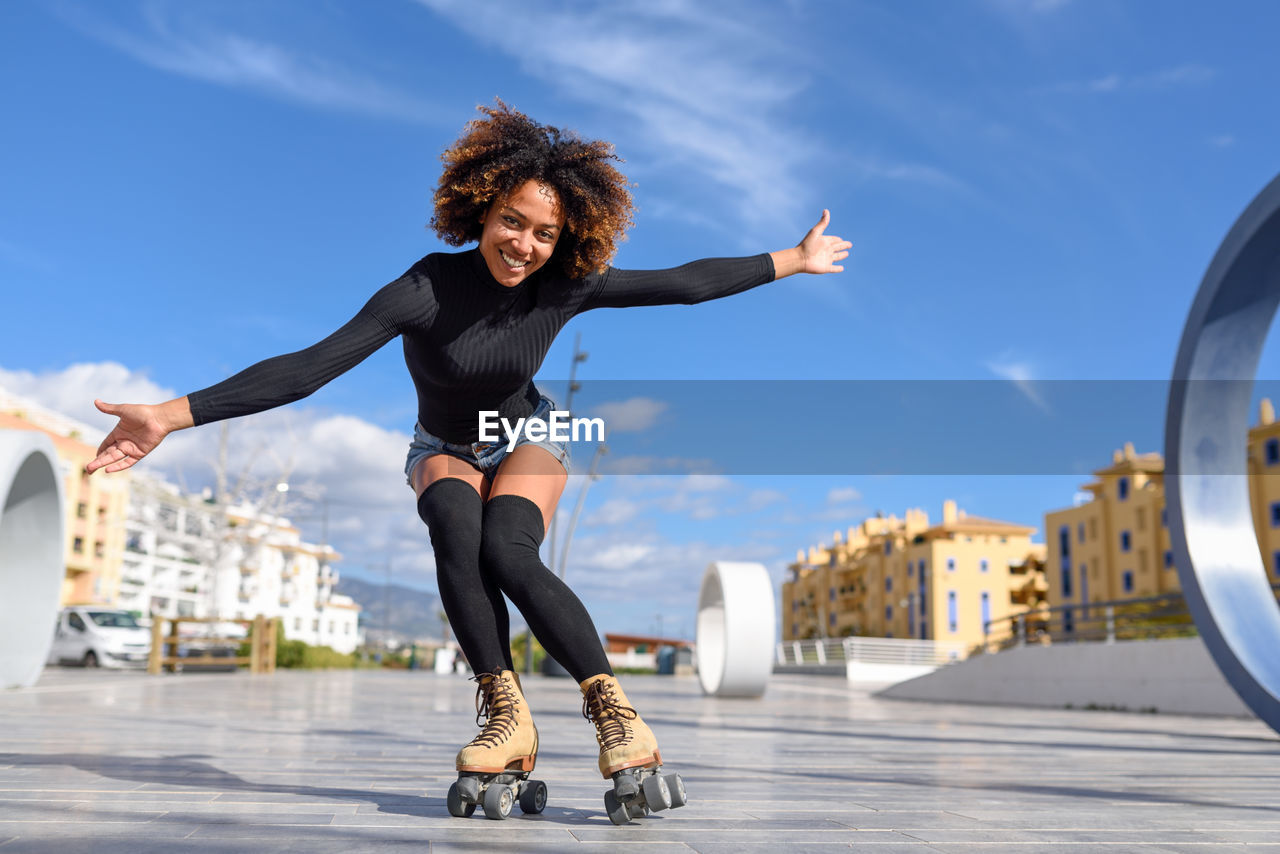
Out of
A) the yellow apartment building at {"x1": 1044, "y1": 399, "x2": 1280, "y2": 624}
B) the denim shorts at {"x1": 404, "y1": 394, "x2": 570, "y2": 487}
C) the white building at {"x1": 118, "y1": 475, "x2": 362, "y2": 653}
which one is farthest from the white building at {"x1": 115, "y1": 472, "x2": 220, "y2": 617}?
the yellow apartment building at {"x1": 1044, "y1": 399, "x2": 1280, "y2": 624}

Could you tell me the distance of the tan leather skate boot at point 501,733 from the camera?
2.74 m

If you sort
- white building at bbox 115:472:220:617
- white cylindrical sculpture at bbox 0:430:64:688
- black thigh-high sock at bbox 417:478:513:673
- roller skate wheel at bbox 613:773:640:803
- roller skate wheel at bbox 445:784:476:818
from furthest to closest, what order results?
white building at bbox 115:472:220:617, white cylindrical sculpture at bbox 0:430:64:688, black thigh-high sock at bbox 417:478:513:673, roller skate wheel at bbox 445:784:476:818, roller skate wheel at bbox 613:773:640:803

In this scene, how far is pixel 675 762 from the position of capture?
492 centimetres

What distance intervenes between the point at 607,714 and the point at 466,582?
543mm

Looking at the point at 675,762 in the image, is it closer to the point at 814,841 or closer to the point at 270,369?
the point at 814,841

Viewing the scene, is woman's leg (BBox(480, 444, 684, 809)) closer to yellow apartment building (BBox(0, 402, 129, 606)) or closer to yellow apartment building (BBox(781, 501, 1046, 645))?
yellow apartment building (BBox(0, 402, 129, 606))

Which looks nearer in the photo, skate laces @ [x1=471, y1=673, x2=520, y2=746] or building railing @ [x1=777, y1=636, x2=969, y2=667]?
skate laces @ [x1=471, y1=673, x2=520, y2=746]

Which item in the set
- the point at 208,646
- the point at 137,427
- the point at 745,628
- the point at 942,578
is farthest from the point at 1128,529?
the point at 137,427

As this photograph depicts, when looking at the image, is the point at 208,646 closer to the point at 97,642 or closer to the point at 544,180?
the point at 97,642

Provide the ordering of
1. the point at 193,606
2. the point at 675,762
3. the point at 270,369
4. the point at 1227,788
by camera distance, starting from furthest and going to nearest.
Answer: the point at 193,606, the point at 675,762, the point at 1227,788, the point at 270,369

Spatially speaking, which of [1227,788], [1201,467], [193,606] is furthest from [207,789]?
[193,606]

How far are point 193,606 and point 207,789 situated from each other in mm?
102705

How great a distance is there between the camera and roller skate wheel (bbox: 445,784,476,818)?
2703mm

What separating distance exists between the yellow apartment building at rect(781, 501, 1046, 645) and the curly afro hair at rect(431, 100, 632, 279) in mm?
76818
